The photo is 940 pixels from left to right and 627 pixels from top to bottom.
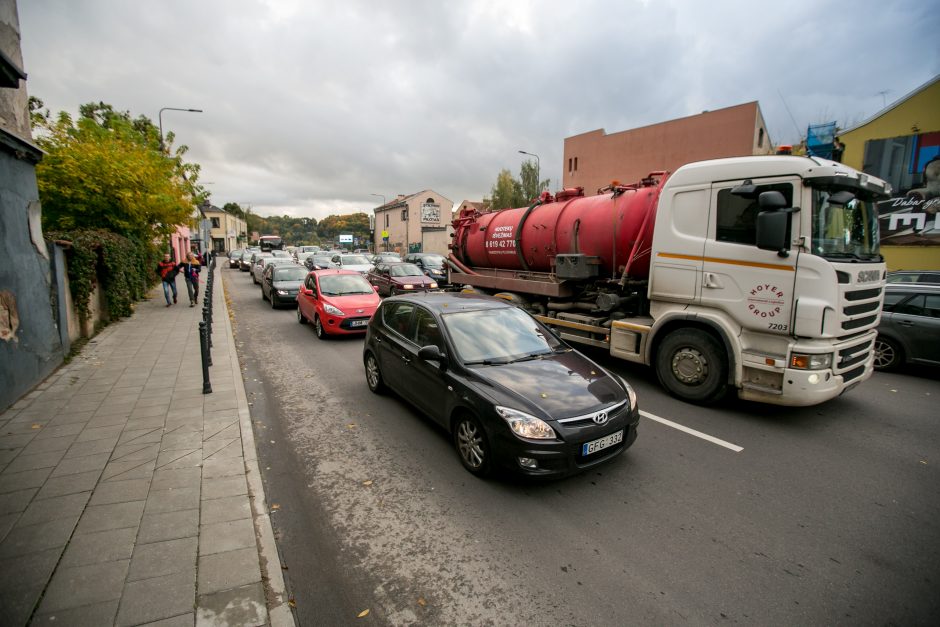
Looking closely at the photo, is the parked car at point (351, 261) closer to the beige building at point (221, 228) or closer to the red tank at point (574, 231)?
the red tank at point (574, 231)

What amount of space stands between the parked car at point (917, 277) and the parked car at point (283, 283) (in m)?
16.3

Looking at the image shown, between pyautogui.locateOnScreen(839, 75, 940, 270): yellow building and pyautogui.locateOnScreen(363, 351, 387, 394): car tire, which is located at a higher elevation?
pyautogui.locateOnScreen(839, 75, 940, 270): yellow building

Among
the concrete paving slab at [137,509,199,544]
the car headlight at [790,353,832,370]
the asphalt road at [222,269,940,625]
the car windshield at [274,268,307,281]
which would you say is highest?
the car windshield at [274,268,307,281]

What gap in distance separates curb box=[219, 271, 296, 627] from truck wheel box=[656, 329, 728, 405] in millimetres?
5163

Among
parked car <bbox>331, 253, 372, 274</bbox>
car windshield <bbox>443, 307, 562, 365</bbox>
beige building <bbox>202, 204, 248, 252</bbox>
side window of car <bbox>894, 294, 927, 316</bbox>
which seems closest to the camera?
car windshield <bbox>443, 307, 562, 365</bbox>

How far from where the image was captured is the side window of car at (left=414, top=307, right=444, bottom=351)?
4.89m

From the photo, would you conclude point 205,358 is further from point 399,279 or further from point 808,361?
point 399,279

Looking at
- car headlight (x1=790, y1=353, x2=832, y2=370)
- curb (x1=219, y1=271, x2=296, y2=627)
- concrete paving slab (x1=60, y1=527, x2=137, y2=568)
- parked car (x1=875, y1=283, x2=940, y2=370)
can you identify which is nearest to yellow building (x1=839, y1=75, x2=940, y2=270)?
parked car (x1=875, y1=283, x2=940, y2=370)

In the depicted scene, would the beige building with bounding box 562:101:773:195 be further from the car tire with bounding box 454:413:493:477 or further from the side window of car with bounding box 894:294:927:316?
the car tire with bounding box 454:413:493:477

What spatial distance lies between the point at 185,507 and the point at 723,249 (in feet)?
20.7

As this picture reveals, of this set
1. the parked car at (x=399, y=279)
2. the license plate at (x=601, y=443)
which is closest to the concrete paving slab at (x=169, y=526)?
the license plate at (x=601, y=443)

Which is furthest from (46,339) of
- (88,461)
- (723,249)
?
(723,249)

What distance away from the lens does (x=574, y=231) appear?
7965 millimetres

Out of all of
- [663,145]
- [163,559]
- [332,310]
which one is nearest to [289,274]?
[332,310]
